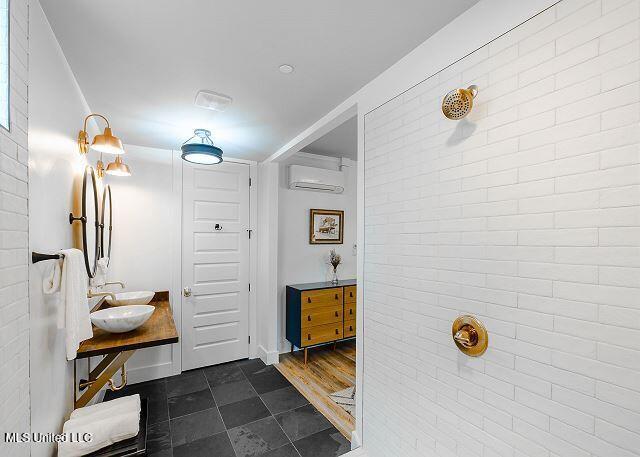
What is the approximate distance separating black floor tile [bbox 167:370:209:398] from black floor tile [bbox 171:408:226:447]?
0.42m

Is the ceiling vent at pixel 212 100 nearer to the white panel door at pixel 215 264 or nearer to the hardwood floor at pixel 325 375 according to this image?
the white panel door at pixel 215 264

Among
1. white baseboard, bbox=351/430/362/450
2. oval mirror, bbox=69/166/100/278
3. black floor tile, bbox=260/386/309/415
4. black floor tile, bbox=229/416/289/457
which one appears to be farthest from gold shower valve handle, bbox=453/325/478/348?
oval mirror, bbox=69/166/100/278

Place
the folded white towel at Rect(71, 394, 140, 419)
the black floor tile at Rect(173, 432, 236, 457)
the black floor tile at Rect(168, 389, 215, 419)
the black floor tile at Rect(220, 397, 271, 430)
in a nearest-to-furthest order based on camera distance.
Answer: the folded white towel at Rect(71, 394, 140, 419) < the black floor tile at Rect(173, 432, 236, 457) < the black floor tile at Rect(220, 397, 271, 430) < the black floor tile at Rect(168, 389, 215, 419)

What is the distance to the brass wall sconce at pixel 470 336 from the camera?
3.63 ft

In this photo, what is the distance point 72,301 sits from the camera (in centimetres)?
123

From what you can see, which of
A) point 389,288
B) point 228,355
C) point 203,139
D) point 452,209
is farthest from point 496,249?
point 228,355

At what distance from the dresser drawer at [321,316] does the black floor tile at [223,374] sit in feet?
2.78

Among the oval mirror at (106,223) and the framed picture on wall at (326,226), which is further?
the framed picture on wall at (326,226)

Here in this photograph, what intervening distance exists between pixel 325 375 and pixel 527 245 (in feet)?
8.68

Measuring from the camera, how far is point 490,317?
3.59 feet

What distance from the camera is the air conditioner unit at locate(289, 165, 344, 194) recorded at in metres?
3.44

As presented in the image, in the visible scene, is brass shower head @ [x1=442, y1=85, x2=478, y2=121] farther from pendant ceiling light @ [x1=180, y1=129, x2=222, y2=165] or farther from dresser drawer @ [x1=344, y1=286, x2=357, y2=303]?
dresser drawer @ [x1=344, y1=286, x2=357, y2=303]

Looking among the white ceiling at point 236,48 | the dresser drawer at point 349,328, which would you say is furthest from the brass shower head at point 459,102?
the dresser drawer at point 349,328

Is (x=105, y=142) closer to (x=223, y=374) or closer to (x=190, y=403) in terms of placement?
(x=190, y=403)
